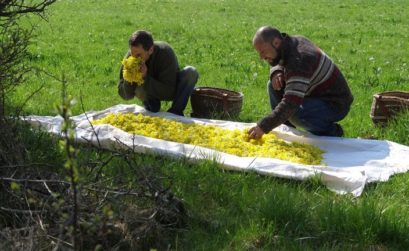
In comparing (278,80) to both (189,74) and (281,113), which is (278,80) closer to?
(281,113)

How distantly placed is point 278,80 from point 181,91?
3.81 feet

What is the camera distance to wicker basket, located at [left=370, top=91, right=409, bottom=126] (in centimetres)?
568

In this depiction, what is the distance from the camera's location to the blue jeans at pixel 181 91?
6090 mm

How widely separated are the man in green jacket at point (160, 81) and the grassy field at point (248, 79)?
523mm

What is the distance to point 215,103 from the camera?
6.10 m

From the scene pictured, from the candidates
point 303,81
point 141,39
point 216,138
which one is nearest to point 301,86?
point 303,81

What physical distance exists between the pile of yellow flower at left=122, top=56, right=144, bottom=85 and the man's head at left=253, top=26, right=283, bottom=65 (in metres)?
1.27

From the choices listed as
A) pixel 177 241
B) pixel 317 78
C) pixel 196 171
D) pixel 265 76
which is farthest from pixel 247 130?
pixel 265 76

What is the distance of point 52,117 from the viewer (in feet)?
18.6

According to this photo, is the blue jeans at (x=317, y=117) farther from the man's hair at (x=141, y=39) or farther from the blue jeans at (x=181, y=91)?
the man's hair at (x=141, y=39)

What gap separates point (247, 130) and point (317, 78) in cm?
77

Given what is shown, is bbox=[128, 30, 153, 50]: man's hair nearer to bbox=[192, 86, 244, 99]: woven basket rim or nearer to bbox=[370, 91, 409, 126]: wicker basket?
bbox=[192, 86, 244, 99]: woven basket rim

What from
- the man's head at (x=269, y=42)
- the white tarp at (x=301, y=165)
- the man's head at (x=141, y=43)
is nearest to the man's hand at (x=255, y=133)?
the white tarp at (x=301, y=165)

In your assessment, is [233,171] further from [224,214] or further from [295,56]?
[295,56]
